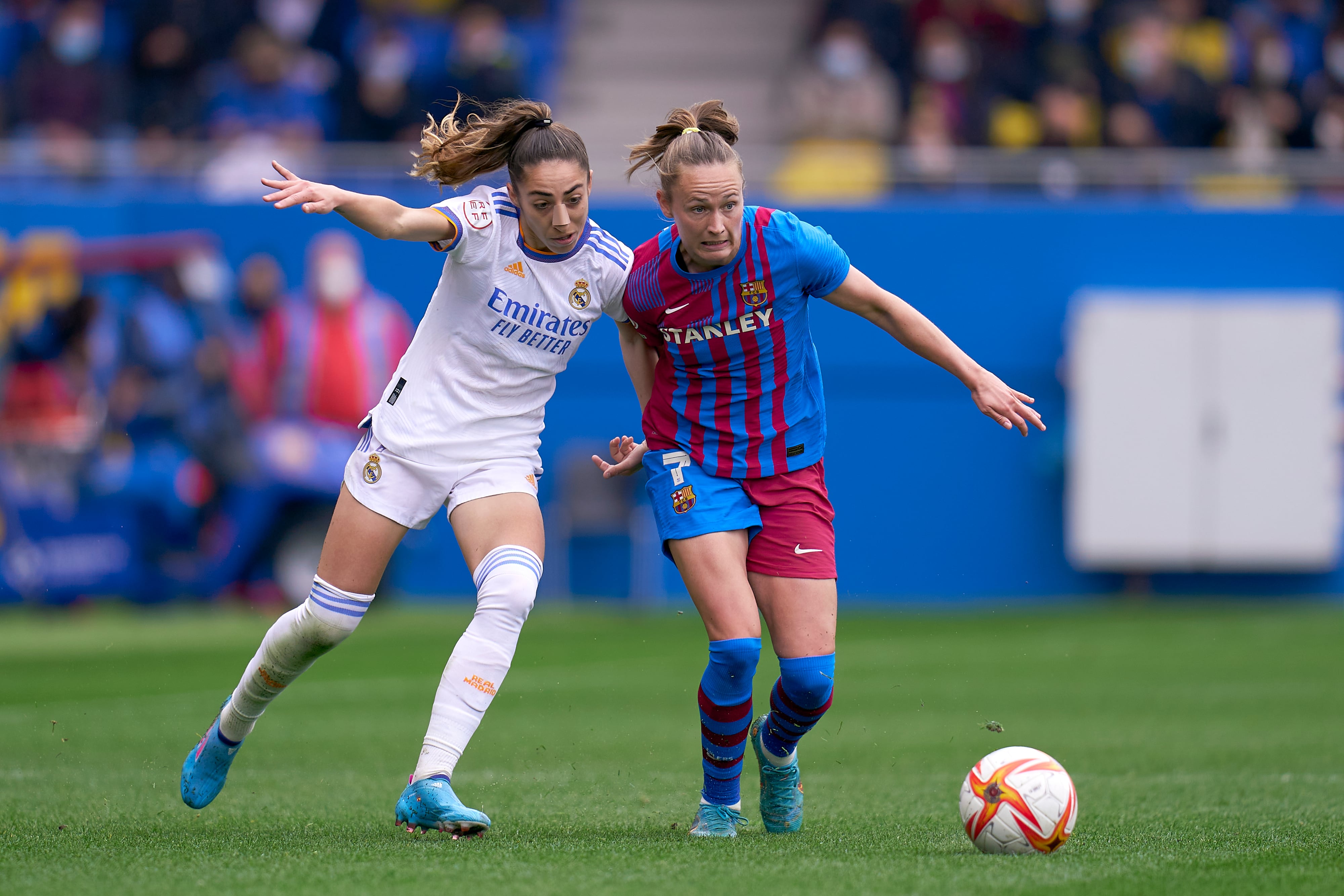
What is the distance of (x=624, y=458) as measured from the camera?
575cm

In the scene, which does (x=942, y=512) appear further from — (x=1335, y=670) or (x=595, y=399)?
(x=1335, y=670)

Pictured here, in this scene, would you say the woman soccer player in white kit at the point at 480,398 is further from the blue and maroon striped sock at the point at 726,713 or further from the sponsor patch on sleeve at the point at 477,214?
the blue and maroon striped sock at the point at 726,713

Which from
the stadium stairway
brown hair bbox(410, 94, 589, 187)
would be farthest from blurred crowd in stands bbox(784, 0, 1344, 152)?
brown hair bbox(410, 94, 589, 187)

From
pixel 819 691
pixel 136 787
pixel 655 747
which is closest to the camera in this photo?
pixel 819 691

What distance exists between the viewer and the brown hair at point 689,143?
5.05 m

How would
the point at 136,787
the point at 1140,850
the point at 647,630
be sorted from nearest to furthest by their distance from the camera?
the point at 1140,850
the point at 136,787
the point at 647,630

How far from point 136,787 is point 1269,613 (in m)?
11.6

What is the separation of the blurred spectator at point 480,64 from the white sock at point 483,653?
1236 centimetres

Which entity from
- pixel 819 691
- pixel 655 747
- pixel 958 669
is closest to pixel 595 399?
pixel 958 669

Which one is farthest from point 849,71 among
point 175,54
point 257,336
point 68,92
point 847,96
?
point 68,92

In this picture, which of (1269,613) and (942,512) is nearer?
Answer: (1269,613)

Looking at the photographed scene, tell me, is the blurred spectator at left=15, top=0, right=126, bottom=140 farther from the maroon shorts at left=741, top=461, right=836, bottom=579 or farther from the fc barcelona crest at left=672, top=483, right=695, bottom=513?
the maroon shorts at left=741, top=461, right=836, bottom=579

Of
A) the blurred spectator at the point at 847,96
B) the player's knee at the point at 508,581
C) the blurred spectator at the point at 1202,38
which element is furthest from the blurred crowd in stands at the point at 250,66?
the player's knee at the point at 508,581

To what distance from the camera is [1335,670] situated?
10.8 metres
